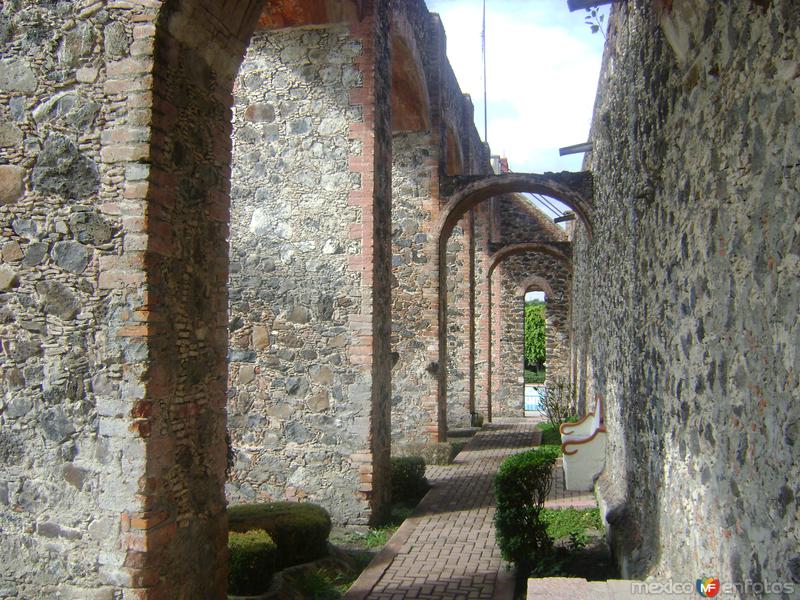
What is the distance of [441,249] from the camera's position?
1218 cm

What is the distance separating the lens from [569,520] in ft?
23.4

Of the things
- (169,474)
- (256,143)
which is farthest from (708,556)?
(256,143)

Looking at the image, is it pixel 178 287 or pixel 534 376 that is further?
pixel 534 376

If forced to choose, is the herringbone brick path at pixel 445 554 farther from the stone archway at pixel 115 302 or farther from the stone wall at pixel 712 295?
the stone archway at pixel 115 302

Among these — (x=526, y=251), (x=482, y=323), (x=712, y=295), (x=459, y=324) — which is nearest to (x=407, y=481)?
(x=712, y=295)

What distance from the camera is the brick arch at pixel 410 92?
11.5 meters

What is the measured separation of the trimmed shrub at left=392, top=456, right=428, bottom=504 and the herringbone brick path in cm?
17

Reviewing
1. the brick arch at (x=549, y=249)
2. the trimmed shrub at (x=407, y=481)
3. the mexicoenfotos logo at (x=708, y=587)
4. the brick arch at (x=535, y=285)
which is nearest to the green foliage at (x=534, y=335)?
the brick arch at (x=535, y=285)

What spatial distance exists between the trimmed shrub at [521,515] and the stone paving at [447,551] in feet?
0.73

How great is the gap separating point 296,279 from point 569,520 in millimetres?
3642

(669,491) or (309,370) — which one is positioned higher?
(309,370)

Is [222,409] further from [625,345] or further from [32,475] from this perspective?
[625,345]

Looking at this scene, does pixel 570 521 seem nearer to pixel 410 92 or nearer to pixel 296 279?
pixel 296 279

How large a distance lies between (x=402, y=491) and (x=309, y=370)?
214cm
